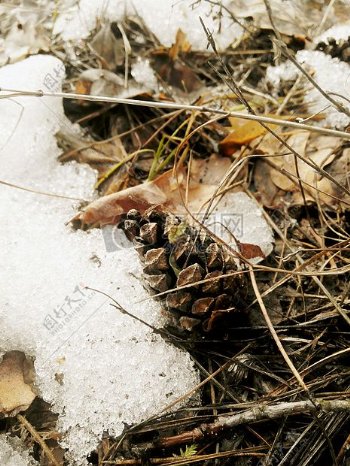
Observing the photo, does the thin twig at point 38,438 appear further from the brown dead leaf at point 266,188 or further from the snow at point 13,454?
the brown dead leaf at point 266,188

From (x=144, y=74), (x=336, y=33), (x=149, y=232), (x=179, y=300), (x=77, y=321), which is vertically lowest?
(x=77, y=321)

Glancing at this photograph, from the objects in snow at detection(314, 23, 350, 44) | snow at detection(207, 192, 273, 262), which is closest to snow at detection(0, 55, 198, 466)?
snow at detection(207, 192, 273, 262)

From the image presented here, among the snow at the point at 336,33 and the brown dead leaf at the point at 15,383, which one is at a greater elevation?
the snow at the point at 336,33

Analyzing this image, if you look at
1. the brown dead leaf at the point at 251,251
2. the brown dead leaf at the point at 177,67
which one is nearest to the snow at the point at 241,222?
the brown dead leaf at the point at 251,251

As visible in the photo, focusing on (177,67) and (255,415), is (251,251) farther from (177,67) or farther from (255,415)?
(177,67)

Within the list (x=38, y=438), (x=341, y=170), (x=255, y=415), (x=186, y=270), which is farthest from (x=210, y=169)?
(x=38, y=438)

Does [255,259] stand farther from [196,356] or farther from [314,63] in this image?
[314,63]
